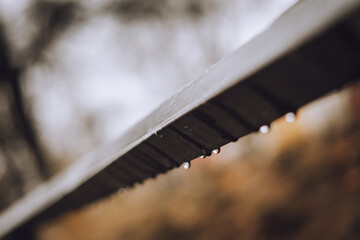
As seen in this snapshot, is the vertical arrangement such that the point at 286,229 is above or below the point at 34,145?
below

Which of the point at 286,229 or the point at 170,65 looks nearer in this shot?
the point at 286,229

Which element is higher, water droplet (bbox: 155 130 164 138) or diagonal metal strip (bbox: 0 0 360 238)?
water droplet (bbox: 155 130 164 138)

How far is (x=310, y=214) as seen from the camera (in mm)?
5535

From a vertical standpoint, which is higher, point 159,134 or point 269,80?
point 159,134

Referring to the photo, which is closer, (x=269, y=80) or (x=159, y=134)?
(x=269, y=80)

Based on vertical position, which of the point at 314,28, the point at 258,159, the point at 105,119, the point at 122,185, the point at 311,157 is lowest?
the point at 314,28

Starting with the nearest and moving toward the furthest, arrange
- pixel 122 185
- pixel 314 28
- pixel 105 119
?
pixel 314 28 < pixel 122 185 < pixel 105 119

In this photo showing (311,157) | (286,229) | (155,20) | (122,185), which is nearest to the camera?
(122,185)

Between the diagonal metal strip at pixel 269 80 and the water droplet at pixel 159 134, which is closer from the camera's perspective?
the diagonal metal strip at pixel 269 80

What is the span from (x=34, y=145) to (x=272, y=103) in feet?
35.7

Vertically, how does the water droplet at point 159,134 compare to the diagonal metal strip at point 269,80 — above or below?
above

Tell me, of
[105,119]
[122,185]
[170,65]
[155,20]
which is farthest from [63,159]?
[122,185]

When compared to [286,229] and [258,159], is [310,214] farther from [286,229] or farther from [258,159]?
[258,159]

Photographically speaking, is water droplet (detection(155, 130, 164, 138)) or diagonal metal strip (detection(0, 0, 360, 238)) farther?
water droplet (detection(155, 130, 164, 138))
